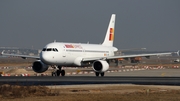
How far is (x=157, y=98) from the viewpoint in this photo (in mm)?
30969

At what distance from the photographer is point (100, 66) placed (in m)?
64.9

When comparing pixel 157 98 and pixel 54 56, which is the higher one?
pixel 54 56

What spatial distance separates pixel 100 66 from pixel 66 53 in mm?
4570

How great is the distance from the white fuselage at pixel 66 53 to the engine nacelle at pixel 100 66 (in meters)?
2.71

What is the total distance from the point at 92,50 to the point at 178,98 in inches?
1632

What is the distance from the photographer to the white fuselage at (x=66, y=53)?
6209cm

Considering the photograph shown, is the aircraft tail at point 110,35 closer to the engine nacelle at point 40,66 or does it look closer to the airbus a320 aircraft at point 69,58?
the airbus a320 aircraft at point 69,58

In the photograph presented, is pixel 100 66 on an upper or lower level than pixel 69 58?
lower

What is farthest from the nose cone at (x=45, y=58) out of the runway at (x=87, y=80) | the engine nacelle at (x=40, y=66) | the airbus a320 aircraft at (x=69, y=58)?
the runway at (x=87, y=80)

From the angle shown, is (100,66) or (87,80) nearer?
(87,80)

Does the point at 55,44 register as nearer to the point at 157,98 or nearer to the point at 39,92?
the point at 39,92

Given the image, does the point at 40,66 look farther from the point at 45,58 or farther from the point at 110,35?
the point at 110,35

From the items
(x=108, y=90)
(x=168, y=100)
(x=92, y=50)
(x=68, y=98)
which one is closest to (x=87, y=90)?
(x=108, y=90)

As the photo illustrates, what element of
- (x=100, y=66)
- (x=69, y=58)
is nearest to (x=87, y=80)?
(x=100, y=66)
